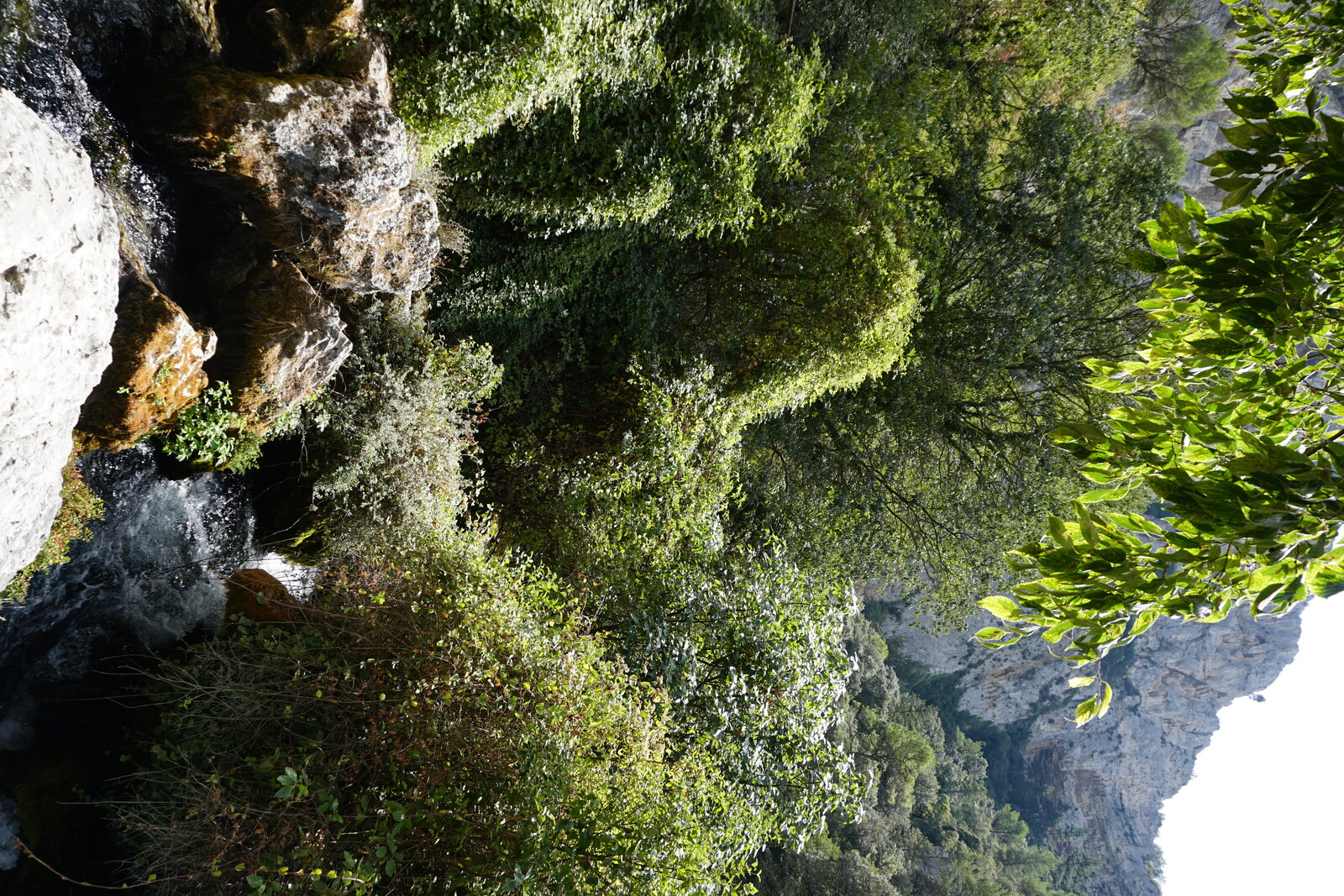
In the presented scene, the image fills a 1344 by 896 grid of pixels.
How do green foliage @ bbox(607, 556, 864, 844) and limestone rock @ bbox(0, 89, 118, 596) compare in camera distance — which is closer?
limestone rock @ bbox(0, 89, 118, 596)

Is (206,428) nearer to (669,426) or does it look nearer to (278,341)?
(278,341)

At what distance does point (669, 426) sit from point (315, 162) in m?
4.96

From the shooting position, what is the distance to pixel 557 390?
962 centimetres

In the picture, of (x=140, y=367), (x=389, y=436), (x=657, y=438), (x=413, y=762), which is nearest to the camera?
(x=140, y=367)

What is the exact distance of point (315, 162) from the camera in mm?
5332

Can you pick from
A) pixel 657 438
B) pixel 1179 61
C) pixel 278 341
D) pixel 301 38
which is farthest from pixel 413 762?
pixel 1179 61

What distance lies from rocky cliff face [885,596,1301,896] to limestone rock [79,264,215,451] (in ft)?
97.0

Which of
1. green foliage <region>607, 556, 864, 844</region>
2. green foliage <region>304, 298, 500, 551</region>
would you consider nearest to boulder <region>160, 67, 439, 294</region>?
green foliage <region>304, 298, 500, 551</region>

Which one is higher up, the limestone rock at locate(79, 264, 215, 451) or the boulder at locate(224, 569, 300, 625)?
the limestone rock at locate(79, 264, 215, 451)

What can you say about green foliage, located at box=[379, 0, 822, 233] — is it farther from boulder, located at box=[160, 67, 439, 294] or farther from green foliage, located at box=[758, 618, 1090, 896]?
green foliage, located at box=[758, 618, 1090, 896]

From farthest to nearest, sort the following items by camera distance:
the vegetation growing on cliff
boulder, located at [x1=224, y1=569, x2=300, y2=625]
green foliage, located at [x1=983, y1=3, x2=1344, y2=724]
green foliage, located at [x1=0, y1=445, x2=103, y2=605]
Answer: boulder, located at [x1=224, y1=569, x2=300, y2=625], the vegetation growing on cliff, green foliage, located at [x1=0, y1=445, x2=103, y2=605], green foliage, located at [x1=983, y1=3, x2=1344, y2=724]

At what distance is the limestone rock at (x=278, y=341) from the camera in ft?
17.7

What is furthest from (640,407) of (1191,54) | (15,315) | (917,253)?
(1191,54)

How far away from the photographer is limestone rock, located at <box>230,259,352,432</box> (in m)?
5.41
